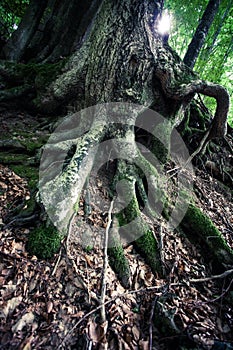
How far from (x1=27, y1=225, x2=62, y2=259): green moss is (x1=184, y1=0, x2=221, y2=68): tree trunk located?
658 cm

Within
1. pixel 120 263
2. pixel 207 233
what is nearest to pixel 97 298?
pixel 120 263

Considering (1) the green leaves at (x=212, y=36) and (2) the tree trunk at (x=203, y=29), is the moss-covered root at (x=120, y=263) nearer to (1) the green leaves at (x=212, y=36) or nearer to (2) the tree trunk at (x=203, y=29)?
(2) the tree trunk at (x=203, y=29)

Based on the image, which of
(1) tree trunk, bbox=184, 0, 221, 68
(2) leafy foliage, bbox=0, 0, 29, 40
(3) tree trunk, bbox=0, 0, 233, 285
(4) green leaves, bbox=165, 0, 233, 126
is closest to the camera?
(3) tree trunk, bbox=0, 0, 233, 285

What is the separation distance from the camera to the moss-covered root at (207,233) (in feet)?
10.1

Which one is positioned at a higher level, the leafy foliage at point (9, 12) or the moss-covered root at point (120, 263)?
the leafy foliage at point (9, 12)

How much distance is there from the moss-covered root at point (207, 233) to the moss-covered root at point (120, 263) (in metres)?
1.37

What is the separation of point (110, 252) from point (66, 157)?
5.36 ft

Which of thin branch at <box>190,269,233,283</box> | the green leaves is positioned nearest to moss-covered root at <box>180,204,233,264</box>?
thin branch at <box>190,269,233,283</box>

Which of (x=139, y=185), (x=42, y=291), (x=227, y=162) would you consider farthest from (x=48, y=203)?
(x=227, y=162)

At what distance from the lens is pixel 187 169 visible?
4965 mm

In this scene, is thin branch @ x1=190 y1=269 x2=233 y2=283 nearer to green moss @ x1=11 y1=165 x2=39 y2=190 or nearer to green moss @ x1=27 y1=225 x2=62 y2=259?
green moss @ x1=27 y1=225 x2=62 y2=259

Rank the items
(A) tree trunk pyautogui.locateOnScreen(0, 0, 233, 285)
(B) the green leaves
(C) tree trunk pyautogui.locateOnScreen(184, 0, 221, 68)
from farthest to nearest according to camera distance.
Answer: (B) the green leaves < (C) tree trunk pyautogui.locateOnScreen(184, 0, 221, 68) < (A) tree trunk pyautogui.locateOnScreen(0, 0, 233, 285)

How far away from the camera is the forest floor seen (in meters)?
1.86

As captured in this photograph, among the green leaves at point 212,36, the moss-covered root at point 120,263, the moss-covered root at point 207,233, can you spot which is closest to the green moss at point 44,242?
the moss-covered root at point 120,263
